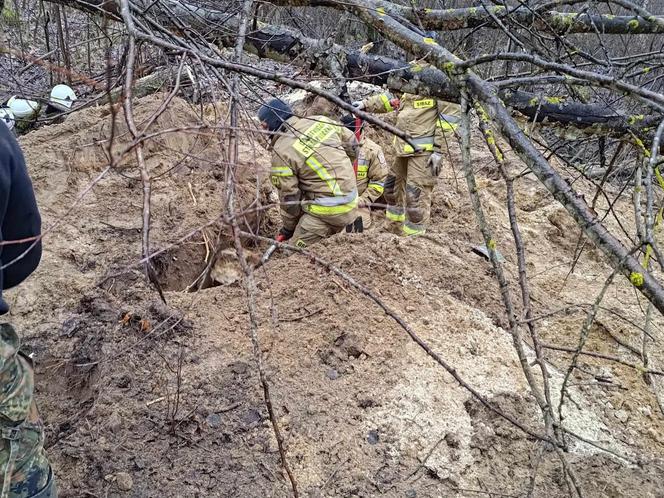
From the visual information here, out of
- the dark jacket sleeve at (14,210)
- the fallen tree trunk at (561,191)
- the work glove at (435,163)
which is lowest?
the work glove at (435,163)

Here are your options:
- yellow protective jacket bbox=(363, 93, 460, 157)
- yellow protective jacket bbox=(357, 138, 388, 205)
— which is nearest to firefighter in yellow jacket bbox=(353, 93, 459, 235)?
yellow protective jacket bbox=(363, 93, 460, 157)

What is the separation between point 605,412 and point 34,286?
12.6 ft

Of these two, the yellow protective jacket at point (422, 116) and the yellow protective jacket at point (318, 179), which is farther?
the yellow protective jacket at point (422, 116)

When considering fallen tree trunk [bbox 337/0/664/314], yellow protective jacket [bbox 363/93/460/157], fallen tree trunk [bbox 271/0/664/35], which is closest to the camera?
fallen tree trunk [bbox 337/0/664/314]

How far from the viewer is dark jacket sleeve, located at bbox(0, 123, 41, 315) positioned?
169cm

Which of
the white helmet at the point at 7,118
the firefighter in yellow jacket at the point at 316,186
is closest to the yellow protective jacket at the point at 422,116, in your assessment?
the firefighter in yellow jacket at the point at 316,186

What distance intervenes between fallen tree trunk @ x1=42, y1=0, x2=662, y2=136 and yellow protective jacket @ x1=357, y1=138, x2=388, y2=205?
3264 millimetres

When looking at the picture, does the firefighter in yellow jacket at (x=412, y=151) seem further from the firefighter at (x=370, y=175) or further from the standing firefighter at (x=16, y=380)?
the standing firefighter at (x=16, y=380)

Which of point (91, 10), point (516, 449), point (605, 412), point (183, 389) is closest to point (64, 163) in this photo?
point (91, 10)

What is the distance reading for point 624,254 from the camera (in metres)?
1.06

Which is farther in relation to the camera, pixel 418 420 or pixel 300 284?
pixel 300 284

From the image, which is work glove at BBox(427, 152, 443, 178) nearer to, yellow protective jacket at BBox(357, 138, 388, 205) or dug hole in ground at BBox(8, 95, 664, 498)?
yellow protective jacket at BBox(357, 138, 388, 205)

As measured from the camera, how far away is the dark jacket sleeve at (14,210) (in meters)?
1.69

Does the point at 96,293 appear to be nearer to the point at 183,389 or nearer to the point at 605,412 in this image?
the point at 183,389
